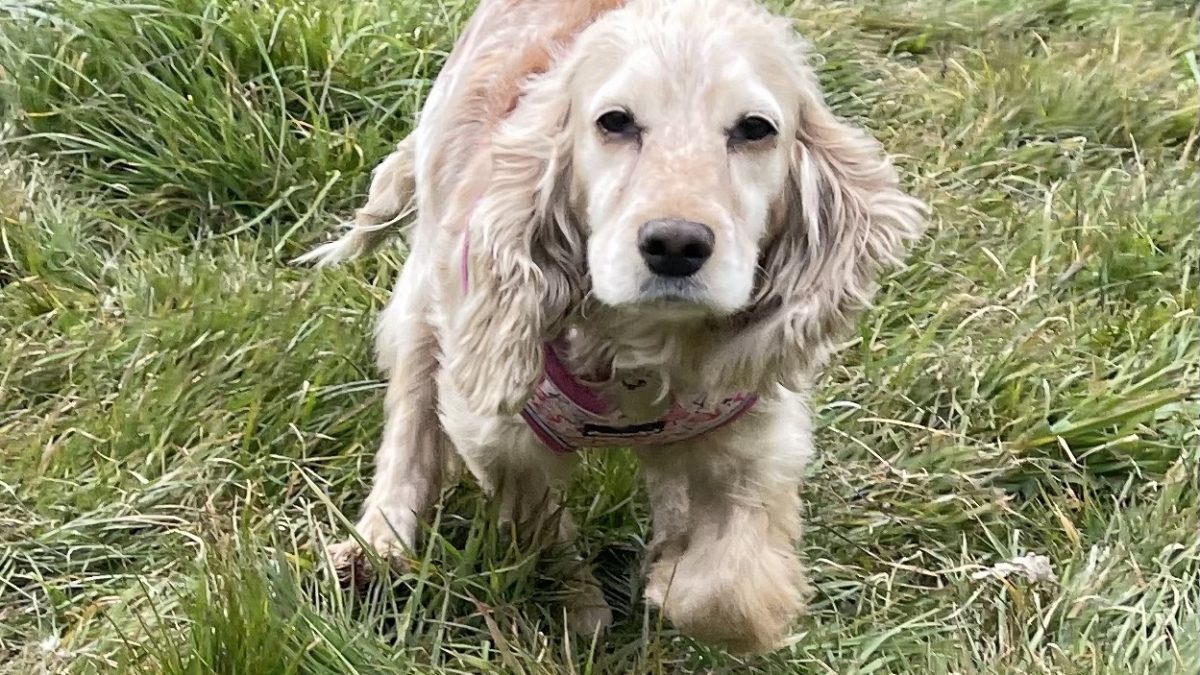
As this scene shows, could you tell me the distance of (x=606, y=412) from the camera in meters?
2.27

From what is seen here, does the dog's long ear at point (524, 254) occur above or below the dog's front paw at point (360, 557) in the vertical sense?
above

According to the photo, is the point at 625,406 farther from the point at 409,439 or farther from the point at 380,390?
the point at 380,390

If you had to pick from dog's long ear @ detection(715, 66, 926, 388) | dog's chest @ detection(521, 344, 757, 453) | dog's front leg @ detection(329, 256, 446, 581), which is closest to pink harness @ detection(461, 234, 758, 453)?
dog's chest @ detection(521, 344, 757, 453)

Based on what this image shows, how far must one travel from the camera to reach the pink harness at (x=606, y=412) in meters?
2.24

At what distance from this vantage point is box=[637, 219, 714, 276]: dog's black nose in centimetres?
186

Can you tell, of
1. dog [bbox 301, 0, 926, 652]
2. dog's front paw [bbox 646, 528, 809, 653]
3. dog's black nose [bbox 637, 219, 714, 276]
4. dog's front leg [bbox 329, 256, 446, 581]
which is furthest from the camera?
dog's front leg [bbox 329, 256, 446, 581]

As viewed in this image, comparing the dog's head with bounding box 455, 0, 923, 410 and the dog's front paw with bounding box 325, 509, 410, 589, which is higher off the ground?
the dog's head with bounding box 455, 0, 923, 410

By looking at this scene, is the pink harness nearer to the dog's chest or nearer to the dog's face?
the dog's chest

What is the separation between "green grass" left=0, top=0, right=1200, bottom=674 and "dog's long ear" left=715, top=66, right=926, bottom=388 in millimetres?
605

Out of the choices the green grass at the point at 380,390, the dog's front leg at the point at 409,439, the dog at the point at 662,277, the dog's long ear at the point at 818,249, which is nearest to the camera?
the dog at the point at 662,277

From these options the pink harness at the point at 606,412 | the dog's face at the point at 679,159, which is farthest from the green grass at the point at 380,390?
the dog's face at the point at 679,159

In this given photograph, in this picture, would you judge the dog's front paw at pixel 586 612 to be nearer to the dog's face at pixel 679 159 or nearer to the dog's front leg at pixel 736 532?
the dog's front leg at pixel 736 532

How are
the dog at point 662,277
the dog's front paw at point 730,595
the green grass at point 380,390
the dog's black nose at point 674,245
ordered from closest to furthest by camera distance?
1. the dog's black nose at point 674,245
2. the dog at point 662,277
3. the dog's front paw at point 730,595
4. the green grass at point 380,390

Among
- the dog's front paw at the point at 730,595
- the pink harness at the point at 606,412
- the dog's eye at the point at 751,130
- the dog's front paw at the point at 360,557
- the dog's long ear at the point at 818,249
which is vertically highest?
the dog's eye at the point at 751,130
